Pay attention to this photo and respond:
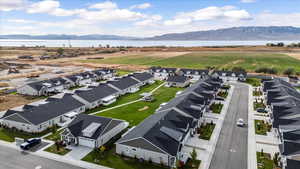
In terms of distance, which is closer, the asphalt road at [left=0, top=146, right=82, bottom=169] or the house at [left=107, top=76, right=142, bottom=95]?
the asphalt road at [left=0, top=146, right=82, bottom=169]

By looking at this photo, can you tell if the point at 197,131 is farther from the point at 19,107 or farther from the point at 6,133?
the point at 19,107

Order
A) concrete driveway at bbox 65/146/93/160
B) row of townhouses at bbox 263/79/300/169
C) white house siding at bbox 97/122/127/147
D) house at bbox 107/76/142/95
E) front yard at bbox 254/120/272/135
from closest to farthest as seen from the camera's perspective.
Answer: row of townhouses at bbox 263/79/300/169, concrete driveway at bbox 65/146/93/160, white house siding at bbox 97/122/127/147, front yard at bbox 254/120/272/135, house at bbox 107/76/142/95

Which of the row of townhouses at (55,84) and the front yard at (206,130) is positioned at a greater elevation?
the row of townhouses at (55,84)

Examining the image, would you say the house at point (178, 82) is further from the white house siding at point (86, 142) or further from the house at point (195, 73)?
the white house siding at point (86, 142)

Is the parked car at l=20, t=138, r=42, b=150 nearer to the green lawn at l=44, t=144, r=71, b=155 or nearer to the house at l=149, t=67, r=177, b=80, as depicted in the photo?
the green lawn at l=44, t=144, r=71, b=155

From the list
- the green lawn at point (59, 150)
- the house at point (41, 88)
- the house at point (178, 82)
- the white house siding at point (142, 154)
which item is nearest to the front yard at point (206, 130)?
the white house siding at point (142, 154)

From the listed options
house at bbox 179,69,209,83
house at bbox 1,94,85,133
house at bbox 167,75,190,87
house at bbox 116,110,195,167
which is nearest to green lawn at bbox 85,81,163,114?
house at bbox 167,75,190,87
